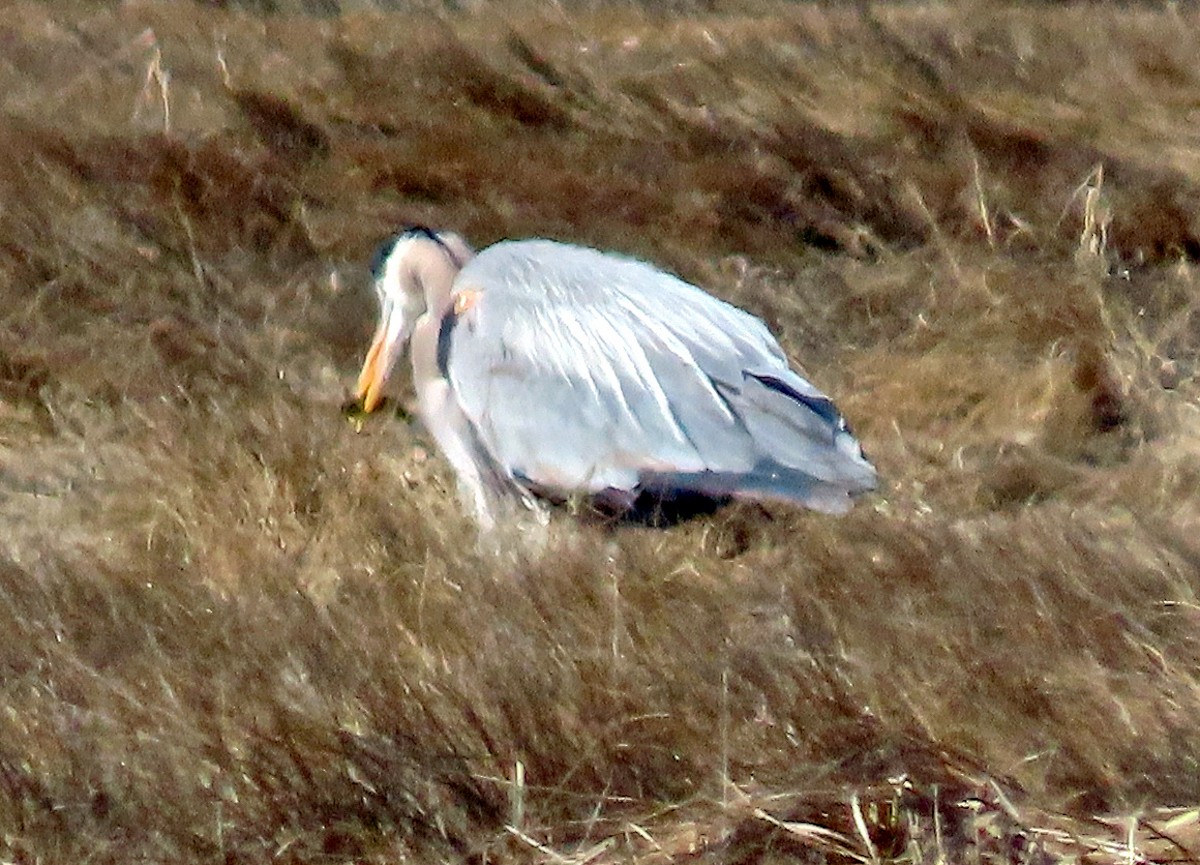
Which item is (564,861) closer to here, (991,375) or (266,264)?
(991,375)

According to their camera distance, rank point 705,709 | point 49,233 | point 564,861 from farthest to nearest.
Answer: point 49,233 → point 705,709 → point 564,861

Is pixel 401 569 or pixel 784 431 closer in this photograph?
pixel 401 569

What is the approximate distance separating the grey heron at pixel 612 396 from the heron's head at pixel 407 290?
19cm

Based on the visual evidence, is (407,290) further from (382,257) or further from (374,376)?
(382,257)

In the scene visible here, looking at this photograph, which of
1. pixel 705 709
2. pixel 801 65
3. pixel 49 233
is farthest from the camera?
pixel 801 65

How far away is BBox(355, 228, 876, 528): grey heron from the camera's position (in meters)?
3.68

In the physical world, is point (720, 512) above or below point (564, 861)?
below

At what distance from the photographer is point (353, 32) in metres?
8.23

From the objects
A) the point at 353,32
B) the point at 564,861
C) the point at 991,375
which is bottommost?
the point at 353,32

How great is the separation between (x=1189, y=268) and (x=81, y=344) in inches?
137

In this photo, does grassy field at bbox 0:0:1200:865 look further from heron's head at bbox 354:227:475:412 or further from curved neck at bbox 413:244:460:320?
curved neck at bbox 413:244:460:320

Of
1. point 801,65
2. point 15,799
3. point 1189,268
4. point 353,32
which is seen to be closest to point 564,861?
point 15,799

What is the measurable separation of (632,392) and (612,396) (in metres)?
0.04

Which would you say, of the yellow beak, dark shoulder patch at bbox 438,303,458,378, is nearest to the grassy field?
the yellow beak
